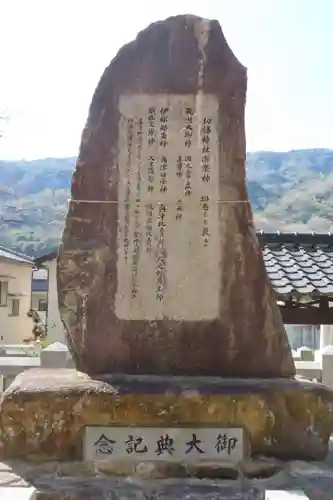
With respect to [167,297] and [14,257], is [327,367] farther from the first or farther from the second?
[14,257]

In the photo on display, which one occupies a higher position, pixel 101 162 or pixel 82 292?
pixel 101 162

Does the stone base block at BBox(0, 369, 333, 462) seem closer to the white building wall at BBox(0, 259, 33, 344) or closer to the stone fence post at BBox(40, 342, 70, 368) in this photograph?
the stone fence post at BBox(40, 342, 70, 368)

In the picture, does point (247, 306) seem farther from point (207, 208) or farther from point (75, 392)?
point (75, 392)

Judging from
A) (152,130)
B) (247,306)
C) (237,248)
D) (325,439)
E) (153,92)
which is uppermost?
(153,92)

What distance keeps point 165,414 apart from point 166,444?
16 cm

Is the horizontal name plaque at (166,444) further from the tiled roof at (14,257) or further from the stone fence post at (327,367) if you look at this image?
the tiled roof at (14,257)

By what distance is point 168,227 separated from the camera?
11.2 ft

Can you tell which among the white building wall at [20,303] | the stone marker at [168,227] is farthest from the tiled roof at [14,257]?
the stone marker at [168,227]

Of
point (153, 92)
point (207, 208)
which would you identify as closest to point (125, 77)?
point (153, 92)

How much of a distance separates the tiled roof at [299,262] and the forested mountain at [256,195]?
103 feet

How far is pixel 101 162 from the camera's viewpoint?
11.2 ft

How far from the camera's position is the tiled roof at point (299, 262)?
20.2 ft

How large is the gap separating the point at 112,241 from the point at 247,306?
866mm

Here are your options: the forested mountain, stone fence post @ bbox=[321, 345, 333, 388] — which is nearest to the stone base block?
stone fence post @ bbox=[321, 345, 333, 388]
